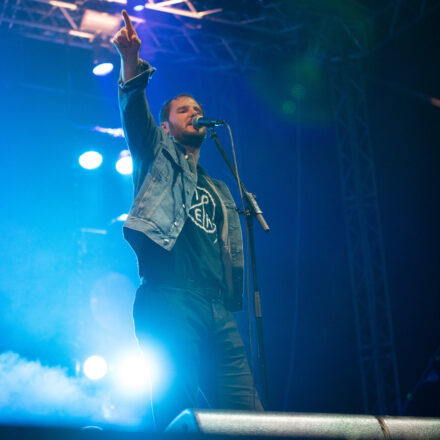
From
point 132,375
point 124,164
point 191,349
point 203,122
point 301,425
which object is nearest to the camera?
point 301,425

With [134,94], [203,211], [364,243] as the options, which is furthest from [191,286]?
[364,243]

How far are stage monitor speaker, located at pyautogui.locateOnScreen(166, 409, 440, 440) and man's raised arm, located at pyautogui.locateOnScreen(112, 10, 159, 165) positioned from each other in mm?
1493

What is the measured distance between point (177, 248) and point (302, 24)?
15.9 feet

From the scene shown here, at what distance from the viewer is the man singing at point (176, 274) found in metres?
2.10

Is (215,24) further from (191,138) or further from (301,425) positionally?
(301,425)

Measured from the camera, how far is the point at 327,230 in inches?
264

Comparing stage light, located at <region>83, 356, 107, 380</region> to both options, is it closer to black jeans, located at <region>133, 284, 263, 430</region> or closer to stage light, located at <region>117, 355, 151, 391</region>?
stage light, located at <region>117, 355, 151, 391</region>

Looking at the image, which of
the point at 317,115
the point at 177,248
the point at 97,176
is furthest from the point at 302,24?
the point at 177,248

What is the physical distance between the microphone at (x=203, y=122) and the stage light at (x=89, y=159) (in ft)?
12.6

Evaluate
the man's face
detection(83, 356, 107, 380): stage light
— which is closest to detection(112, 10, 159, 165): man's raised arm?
the man's face

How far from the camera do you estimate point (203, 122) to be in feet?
8.82

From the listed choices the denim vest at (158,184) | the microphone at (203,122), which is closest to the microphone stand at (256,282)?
A: the microphone at (203,122)

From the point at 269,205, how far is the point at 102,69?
98.7 inches

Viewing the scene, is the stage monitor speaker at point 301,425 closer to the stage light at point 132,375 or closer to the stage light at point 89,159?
the stage light at point 132,375
